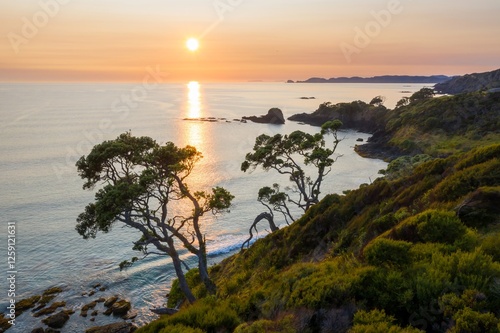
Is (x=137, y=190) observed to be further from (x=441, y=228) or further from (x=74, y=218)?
(x=74, y=218)

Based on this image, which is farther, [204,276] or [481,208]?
[204,276]

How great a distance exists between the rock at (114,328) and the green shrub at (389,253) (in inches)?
968

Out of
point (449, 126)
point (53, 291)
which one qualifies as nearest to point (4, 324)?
point (53, 291)

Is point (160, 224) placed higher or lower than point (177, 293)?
higher

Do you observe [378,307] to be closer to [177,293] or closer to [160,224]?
[160,224]

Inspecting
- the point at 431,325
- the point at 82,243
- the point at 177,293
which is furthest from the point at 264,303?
the point at 82,243

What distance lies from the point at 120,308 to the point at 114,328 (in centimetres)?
329

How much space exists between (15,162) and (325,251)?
8300 centimetres

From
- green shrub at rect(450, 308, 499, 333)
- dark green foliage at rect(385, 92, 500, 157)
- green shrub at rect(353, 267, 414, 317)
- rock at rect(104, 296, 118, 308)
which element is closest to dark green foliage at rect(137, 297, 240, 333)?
green shrub at rect(353, 267, 414, 317)

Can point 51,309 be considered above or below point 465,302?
below

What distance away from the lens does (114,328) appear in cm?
2825

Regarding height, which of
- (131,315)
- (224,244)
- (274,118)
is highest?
(274,118)

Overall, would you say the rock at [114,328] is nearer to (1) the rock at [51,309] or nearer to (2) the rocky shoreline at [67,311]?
(2) the rocky shoreline at [67,311]

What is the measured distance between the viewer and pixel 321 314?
9352 mm
